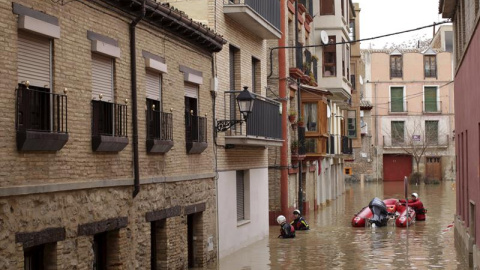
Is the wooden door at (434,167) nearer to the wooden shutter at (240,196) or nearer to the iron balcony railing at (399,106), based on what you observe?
the iron balcony railing at (399,106)

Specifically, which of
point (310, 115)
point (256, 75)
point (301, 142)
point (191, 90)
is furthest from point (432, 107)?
point (191, 90)

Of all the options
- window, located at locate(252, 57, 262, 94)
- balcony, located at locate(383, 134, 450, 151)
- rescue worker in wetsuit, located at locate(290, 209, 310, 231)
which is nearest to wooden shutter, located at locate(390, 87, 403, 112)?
balcony, located at locate(383, 134, 450, 151)

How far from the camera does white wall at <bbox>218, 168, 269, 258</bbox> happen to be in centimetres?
2191

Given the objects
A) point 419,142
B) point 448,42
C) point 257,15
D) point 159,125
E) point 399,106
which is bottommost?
point 159,125

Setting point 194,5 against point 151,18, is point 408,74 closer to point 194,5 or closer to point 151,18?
point 194,5

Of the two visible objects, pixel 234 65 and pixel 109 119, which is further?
pixel 234 65

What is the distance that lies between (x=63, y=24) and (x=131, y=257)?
4681 mm

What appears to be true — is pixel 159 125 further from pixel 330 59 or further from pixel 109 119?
pixel 330 59

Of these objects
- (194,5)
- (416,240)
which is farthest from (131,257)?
(416,240)

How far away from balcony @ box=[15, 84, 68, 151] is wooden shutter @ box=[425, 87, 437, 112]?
68.7 metres

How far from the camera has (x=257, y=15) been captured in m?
23.5

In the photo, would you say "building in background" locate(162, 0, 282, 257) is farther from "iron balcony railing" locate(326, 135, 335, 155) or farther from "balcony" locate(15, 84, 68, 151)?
"iron balcony railing" locate(326, 135, 335, 155)

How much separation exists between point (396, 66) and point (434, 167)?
9847 millimetres

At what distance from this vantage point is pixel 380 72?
78.9 metres
